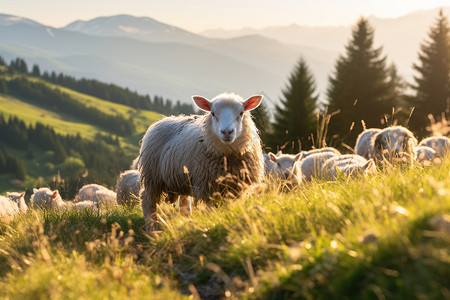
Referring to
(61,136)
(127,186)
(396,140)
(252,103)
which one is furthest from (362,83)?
(61,136)

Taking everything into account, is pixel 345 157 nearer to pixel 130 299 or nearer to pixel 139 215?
pixel 139 215

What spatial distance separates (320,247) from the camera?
3.38 m

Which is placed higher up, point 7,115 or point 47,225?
point 47,225

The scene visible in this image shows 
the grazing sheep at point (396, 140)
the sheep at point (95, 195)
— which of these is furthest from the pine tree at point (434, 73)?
the sheep at point (95, 195)

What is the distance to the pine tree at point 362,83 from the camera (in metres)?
44.0

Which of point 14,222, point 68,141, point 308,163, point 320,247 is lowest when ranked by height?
point 68,141

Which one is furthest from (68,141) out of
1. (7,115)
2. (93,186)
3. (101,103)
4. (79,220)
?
(79,220)

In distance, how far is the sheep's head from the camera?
6586mm

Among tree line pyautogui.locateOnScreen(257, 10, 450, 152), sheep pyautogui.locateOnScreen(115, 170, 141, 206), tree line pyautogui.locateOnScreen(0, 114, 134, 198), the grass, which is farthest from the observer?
tree line pyautogui.locateOnScreen(0, 114, 134, 198)

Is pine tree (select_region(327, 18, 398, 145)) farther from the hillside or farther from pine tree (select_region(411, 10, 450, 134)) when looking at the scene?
the hillside

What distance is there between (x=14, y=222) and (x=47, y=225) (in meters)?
1.22

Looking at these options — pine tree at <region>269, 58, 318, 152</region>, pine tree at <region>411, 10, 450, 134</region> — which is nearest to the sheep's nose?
pine tree at <region>269, 58, 318, 152</region>

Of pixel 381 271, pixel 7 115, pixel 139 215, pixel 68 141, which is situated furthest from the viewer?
pixel 7 115

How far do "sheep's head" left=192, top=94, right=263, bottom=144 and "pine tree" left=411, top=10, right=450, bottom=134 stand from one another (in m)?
41.0
